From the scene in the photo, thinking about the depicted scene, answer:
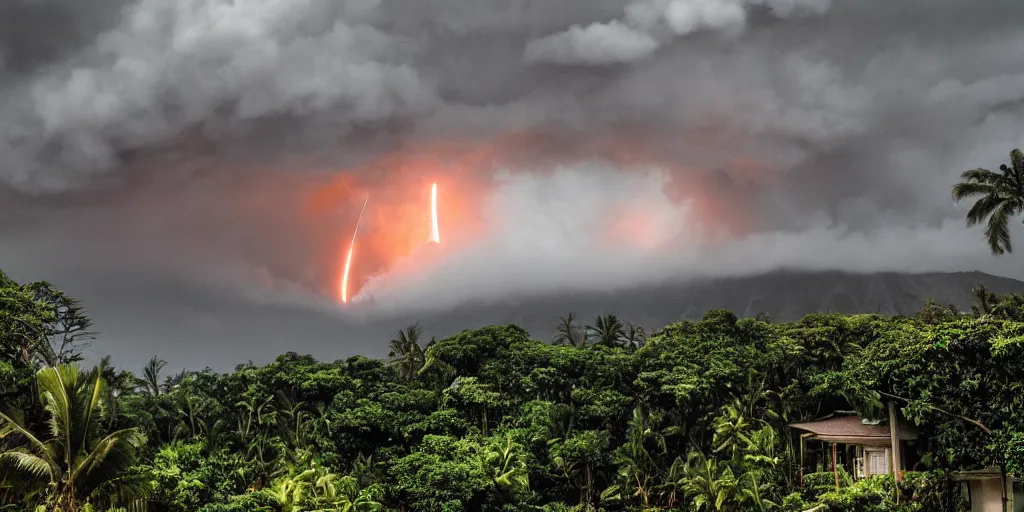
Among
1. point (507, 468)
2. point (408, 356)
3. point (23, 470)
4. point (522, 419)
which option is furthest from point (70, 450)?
point (408, 356)

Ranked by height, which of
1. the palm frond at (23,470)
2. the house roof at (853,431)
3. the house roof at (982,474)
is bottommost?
the house roof at (982,474)

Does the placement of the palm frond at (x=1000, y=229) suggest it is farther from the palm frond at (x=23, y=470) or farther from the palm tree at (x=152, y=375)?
the palm tree at (x=152, y=375)

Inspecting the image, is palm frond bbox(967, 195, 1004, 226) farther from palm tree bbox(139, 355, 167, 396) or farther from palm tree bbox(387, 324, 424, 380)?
palm tree bbox(139, 355, 167, 396)

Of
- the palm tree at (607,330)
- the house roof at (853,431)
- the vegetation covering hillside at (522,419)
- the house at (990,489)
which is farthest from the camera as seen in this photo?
the palm tree at (607,330)

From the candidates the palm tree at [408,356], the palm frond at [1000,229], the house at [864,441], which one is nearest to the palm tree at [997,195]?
the palm frond at [1000,229]

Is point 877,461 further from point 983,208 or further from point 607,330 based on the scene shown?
point 607,330

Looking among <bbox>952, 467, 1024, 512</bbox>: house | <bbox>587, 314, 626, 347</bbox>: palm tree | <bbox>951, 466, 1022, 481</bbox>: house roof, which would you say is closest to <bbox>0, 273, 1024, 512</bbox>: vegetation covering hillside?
<bbox>951, 466, 1022, 481</bbox>: house roof
